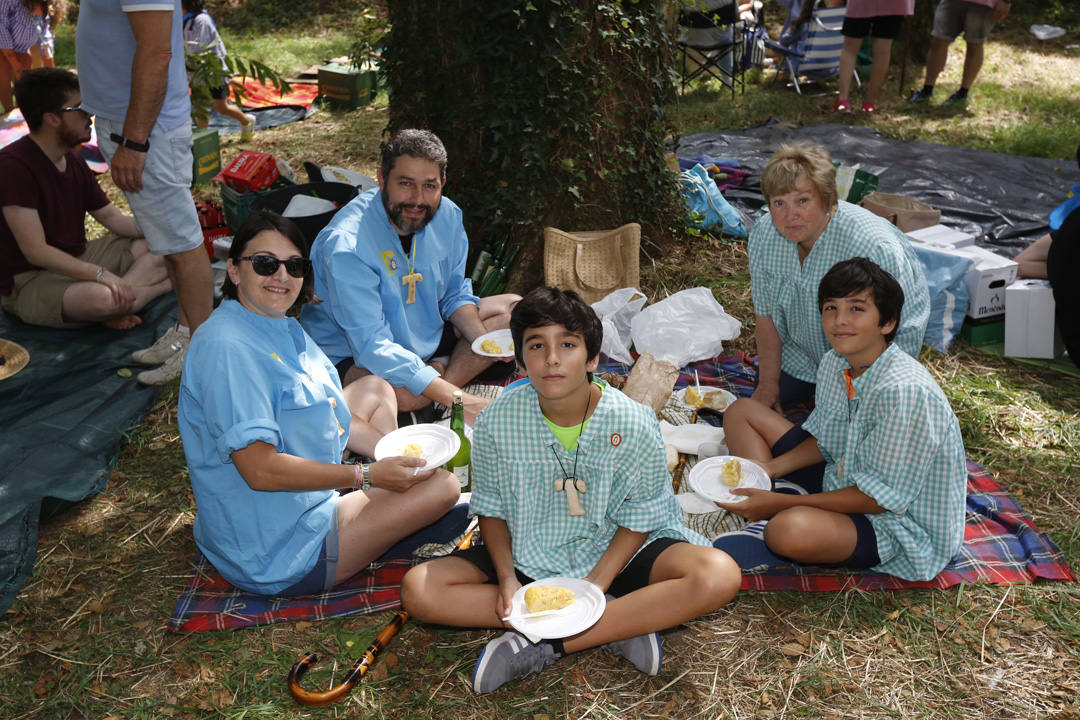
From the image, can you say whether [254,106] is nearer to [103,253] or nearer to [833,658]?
[103,253]

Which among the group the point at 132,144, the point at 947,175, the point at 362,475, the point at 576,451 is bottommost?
the point at 362,475

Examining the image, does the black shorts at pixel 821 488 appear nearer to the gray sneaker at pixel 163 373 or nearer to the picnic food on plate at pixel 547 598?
the picnic food on plate at pixel 547 598

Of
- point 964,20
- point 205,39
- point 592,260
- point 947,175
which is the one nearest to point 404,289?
point 592,260

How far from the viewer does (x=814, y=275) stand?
13.2 feet

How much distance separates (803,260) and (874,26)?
20.2 ft

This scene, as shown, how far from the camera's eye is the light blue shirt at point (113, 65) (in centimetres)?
420

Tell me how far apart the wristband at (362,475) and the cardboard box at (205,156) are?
5401 mm

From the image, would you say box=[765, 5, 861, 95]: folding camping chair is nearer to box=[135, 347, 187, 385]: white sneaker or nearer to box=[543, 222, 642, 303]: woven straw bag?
box=[543, 222, 642, 303]: woven straw bag

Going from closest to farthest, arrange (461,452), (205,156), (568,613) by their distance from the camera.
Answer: (568,613)
(461,452)
(205,156)

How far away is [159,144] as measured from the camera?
4.33m

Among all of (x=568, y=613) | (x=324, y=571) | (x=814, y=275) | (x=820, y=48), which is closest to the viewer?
(x=568, y=613)

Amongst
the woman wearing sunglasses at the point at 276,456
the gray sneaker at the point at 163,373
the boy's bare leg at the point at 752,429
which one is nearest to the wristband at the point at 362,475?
the woman wearing sunglasses at the point at 276,456

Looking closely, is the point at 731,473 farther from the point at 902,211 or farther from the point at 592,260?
the point at 902,211

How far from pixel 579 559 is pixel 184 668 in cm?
140
